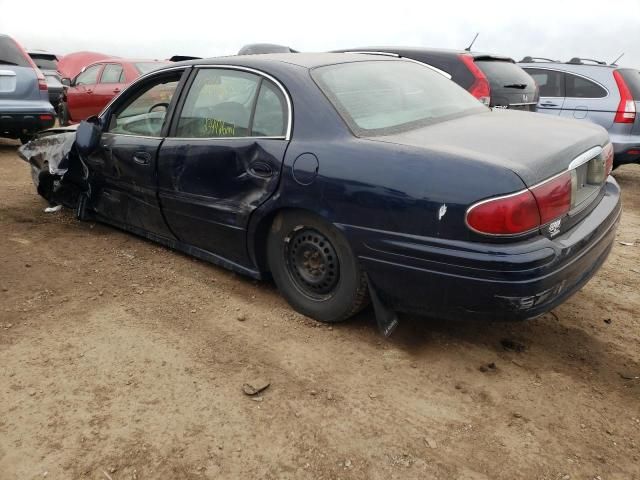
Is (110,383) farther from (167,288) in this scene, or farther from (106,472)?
(167,288)

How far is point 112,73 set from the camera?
9.41m

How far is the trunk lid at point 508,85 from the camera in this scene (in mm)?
6093

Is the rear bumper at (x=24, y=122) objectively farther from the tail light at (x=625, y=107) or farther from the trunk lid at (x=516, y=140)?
the tail light at (x=625, y=107)

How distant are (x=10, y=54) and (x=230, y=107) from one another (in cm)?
579

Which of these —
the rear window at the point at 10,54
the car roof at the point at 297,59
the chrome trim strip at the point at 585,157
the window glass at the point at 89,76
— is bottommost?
the window glass at the point at 89,76

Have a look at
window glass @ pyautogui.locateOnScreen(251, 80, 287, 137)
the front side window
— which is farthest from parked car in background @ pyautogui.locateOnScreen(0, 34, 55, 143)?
window glass @ pyautogui.locateOnScreen(251, 80, 287, 137)

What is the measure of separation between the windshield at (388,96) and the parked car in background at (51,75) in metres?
9.02

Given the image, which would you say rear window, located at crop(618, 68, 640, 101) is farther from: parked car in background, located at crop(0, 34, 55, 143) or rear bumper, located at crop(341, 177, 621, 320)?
parked car in background, located at crop(0, 34, 55, 143)

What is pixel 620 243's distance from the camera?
473 cm

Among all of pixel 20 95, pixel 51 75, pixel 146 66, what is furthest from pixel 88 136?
pixel 51 75

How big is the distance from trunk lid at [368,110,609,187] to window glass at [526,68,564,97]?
4833 millimetres

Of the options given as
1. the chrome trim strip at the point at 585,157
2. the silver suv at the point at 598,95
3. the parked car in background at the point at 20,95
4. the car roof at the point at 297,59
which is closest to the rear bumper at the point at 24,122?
the parked car in background at the point at 20,95

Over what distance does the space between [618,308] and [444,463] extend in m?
1.98

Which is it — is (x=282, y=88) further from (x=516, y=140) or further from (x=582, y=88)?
(x=582, y=88)
